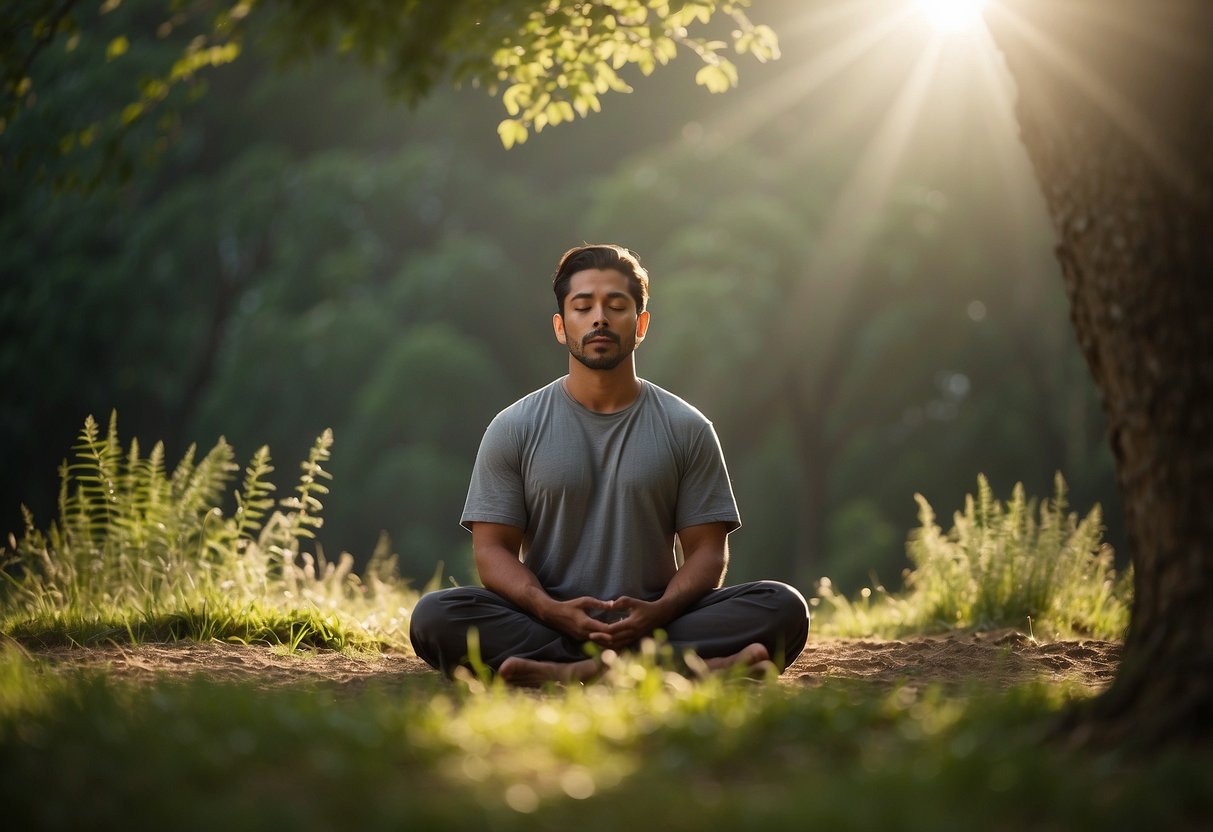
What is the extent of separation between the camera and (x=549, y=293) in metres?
22.5

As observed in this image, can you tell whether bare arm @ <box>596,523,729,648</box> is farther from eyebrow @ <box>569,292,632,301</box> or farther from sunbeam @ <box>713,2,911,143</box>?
sunbeam @ <box>713,2,911,143</box>

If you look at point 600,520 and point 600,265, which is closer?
point 600,520

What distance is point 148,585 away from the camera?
6414 millimetres

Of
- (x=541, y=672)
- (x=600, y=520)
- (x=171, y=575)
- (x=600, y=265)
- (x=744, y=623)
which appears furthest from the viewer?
(x=171, y=575)

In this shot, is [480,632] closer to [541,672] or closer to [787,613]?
[541,672]

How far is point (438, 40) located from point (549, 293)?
18.2 m

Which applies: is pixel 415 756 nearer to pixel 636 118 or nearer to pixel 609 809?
pixel 609 809

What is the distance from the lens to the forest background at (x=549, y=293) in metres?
18.2

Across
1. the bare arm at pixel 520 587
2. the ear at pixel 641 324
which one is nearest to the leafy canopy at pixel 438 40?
the ear at pixel 641 324

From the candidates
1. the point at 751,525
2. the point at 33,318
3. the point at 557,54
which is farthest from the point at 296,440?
the point at 557,54

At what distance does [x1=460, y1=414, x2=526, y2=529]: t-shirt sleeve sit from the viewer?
16.8ft

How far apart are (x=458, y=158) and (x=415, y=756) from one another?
21.5m

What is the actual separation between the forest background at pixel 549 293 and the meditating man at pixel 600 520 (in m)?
12.6

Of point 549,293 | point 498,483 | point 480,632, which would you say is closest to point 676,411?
point 498,483
